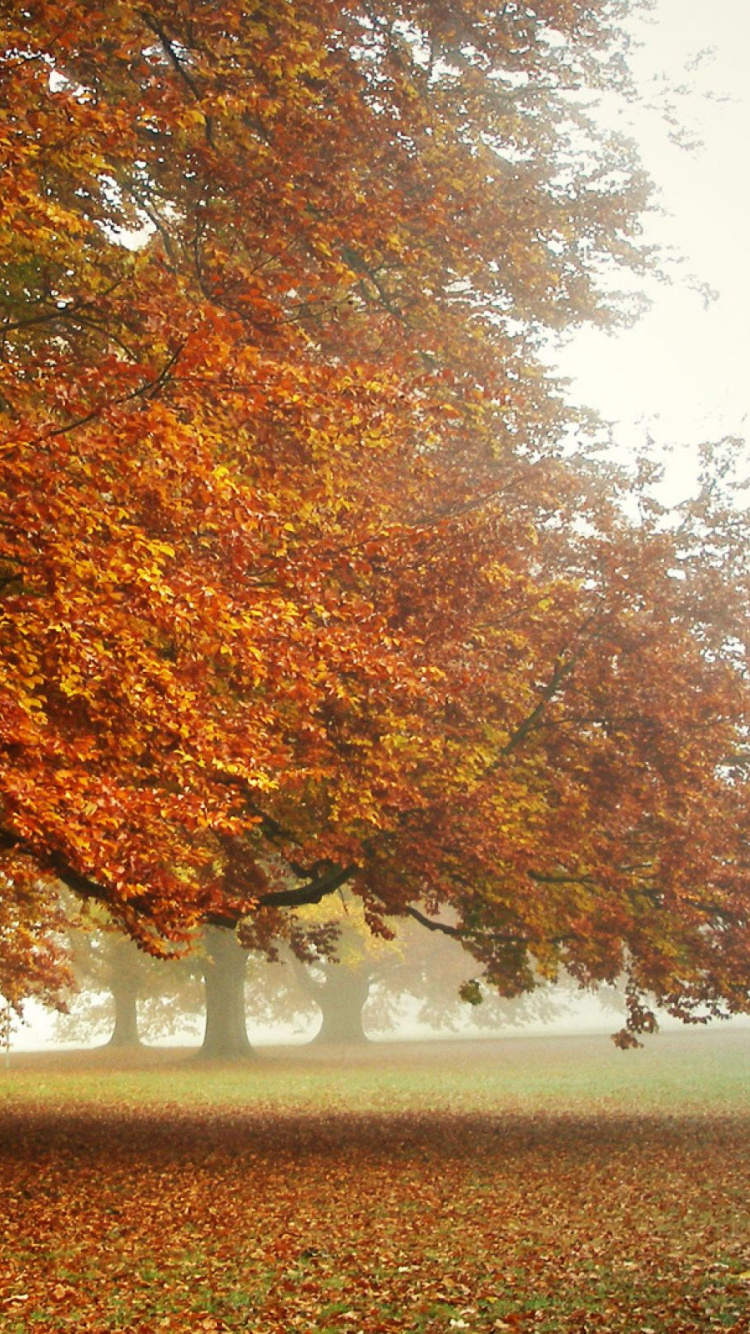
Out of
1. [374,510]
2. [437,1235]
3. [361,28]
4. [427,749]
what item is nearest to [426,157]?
[361,28]

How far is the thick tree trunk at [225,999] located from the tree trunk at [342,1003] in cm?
1202

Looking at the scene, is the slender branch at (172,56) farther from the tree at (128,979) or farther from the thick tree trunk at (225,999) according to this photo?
the thick tree trunk at (225,999)

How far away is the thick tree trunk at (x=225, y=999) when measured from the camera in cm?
3984

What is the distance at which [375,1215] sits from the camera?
439 inches

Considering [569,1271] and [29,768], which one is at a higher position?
[29,768]

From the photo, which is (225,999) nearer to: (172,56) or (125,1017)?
(125,1017)

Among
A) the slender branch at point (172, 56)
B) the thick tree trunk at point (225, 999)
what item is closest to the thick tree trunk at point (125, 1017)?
the thick tree trunk at point (225, 999)

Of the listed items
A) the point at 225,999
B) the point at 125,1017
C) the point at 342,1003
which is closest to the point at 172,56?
the point at 225,999

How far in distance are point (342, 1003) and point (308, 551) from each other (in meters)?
43.1

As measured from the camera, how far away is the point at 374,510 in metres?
14.6

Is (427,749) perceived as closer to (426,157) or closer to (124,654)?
Answer: (124,654)

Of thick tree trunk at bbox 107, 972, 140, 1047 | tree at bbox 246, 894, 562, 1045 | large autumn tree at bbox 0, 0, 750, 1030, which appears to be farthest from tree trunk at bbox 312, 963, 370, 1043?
large autumn tree at bbox 0, 0, 750, 1030

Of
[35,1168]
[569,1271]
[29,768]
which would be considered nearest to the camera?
[569,1271]

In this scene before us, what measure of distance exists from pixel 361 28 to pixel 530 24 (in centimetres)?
265
